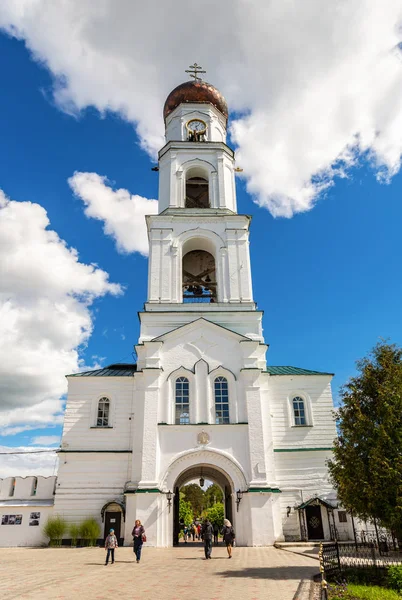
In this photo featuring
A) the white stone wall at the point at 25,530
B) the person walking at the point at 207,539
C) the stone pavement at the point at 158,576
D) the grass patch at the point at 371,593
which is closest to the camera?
the grass patch at the point at 371,593

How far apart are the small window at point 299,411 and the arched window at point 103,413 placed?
10.2 m

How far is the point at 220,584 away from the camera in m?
10.5

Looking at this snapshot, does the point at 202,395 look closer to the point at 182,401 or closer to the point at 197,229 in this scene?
the point at 182,401

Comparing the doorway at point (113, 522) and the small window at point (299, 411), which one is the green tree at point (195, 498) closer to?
the doorway at point (113, 522)

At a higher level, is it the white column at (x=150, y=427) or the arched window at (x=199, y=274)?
the arched window at (x=199, y=274)

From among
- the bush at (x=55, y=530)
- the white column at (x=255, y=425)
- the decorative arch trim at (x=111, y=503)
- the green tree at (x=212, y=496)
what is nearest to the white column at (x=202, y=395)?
the white column at (x=255, y=425)

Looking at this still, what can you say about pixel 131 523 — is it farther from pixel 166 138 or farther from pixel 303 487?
pixel 166 138

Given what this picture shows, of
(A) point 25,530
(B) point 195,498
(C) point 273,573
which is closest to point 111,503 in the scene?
(A) point 25,530

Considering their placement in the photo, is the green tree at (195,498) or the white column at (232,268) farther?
the green tree at (195,498)

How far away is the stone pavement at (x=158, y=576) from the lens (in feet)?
30.3

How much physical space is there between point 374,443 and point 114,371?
1678 cm

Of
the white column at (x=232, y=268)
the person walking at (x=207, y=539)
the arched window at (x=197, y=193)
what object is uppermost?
the arched window at (x=197, y=193)

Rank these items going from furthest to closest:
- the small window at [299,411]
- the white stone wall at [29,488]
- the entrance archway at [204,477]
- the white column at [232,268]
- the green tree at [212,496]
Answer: the green tree at [212,496] → the white column at [232,268] → the small window at [299,411] → the white stone wall at [29,488] → the entrance archway at [204,477]

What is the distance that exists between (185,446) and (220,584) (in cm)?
1130
